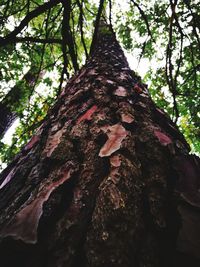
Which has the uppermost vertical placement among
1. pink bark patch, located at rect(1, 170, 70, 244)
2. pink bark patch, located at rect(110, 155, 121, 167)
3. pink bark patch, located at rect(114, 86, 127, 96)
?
pink bark patch, located at rect(114, 86, 127, 96)

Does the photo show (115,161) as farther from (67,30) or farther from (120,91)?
(67,30)

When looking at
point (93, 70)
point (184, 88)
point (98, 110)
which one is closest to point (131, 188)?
point (98, 110)

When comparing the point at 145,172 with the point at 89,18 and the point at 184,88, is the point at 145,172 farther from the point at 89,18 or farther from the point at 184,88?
the point at 89,18

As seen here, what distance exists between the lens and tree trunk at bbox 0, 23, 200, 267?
48 cm

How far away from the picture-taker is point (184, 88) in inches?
189

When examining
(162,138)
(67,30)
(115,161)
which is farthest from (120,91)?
(67,30)

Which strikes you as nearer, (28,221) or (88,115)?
(28,221)

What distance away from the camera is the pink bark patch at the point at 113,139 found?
2.45 feet

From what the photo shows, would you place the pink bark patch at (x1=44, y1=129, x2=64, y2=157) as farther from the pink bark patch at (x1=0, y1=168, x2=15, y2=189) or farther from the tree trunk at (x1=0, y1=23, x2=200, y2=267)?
the pink bark patch at (x1=0, y1=168, x2=15, y2=189)

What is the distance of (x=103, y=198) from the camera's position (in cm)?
56

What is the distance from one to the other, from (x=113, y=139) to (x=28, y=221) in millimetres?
364

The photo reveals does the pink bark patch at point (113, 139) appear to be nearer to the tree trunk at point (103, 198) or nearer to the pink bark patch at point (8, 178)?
the tree trunk at point (103, 198)

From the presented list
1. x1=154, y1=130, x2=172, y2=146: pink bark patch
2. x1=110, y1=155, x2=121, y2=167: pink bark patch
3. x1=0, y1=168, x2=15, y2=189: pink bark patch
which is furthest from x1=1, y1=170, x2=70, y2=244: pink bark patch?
x1=154, y1=130, x2=172, y2=146: pink bark patch

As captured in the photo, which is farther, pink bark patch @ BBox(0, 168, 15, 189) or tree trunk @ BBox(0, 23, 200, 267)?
pink bark patch @ BBox(0, 168, 15, 189)
